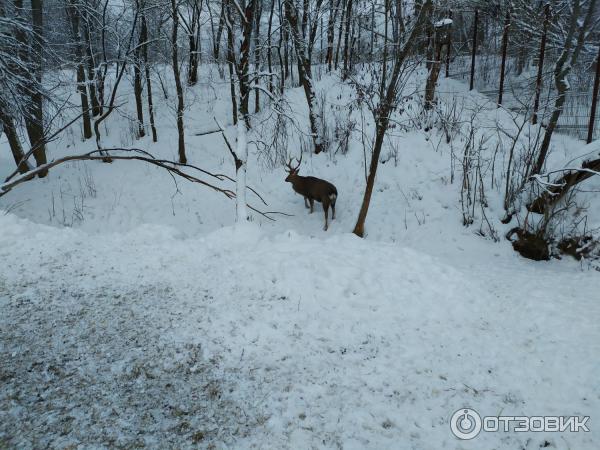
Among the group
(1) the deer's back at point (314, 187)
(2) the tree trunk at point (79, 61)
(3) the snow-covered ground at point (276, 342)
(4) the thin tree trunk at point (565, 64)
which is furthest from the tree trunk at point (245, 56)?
(2) the tree trunk at point (79, 61)

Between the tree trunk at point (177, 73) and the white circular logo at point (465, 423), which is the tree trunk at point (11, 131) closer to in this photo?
the tree trunk at point (177, 73)

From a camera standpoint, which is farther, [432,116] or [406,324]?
[432,116]

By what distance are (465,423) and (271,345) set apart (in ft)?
5.76

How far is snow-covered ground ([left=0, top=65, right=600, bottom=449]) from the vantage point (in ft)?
8.60

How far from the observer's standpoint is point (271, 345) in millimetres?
3543

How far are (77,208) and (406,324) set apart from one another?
10022mm

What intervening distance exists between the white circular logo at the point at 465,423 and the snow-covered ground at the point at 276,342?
62mm

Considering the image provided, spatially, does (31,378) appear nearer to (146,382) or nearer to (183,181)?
(146,382)

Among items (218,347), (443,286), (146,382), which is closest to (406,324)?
(443,286)

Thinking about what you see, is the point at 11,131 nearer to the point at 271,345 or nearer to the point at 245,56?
the point at 245,56

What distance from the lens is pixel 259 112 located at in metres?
15.7

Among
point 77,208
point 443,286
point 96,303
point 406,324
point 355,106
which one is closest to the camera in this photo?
point 96,303

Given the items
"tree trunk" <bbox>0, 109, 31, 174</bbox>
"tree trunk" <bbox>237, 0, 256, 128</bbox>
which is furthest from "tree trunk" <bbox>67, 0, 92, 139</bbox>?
"tree trunk" <bbox>237, 0, 256, 128</bbox>

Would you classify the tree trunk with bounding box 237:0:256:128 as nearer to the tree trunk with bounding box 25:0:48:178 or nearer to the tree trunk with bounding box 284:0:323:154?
the tree trunk with bounding box 284:0:323:154
